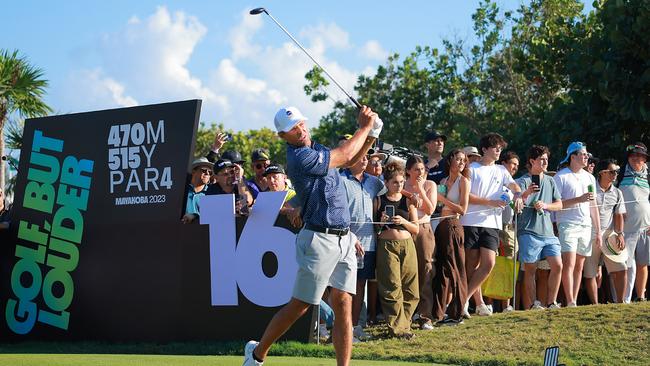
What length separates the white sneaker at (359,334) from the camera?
1123 cm

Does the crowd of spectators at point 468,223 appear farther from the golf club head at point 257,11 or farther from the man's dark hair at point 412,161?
the golf club head at point 257,11

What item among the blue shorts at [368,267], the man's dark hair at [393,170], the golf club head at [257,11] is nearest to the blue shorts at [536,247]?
the man's dark hair at [393,170]

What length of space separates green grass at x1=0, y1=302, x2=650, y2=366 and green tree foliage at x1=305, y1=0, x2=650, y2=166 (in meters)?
8.47

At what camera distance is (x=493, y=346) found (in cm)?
1070

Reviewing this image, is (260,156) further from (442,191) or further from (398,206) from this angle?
(442,191)

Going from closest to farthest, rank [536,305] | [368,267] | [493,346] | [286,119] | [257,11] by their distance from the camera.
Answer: [286,119] → [257,11] → [493,346] → [368,267] → [536,305]

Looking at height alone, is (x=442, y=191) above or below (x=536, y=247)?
above

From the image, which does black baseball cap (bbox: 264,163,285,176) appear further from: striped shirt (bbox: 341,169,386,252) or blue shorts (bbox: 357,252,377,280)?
blue shorts (bbox: 357,252,377,280)

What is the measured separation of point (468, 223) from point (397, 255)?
1.30 meters

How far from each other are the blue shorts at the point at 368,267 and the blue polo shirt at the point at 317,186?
3709mm

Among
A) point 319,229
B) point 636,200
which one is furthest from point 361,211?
point 636,200

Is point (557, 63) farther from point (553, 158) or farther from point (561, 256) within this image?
point (561, 256)

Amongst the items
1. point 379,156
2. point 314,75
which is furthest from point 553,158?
point 314,75

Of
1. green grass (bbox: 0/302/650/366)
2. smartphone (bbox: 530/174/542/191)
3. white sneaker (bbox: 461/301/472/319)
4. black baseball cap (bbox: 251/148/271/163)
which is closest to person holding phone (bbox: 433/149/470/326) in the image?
white sneaker (bbox: 461/301/472/319)
